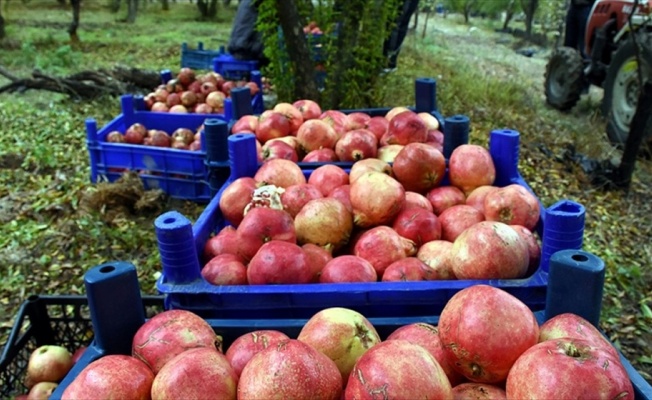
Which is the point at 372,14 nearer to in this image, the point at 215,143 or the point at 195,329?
the point at 215,143

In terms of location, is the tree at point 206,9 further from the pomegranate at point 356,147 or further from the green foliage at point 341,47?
the pomegranate at point 356,147

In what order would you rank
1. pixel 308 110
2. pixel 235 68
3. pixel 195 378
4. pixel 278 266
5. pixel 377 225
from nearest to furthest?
1. pixel 195 378
2. pixel 278 266
3. pixel 377 225
4. pixel 308 110
5. pixel 235 68

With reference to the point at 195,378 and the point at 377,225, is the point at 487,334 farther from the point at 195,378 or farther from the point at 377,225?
the point at 377,225

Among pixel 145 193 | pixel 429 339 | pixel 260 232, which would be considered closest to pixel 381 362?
pixel 429 339

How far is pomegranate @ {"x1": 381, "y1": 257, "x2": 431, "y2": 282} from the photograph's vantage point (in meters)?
2.09

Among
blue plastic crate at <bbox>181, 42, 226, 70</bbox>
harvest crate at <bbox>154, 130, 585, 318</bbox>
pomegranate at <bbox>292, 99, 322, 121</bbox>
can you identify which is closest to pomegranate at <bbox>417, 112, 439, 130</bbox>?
pomegranate at <bbox>292, 99, 322, 121</bbox>

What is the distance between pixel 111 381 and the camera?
4.69ft

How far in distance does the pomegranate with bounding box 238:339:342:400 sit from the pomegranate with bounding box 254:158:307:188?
147cm

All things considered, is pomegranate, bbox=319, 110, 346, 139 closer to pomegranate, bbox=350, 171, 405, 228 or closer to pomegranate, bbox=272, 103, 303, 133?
pomegranate, bbox=272, 103, 303, 133

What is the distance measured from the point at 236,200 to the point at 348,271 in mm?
788

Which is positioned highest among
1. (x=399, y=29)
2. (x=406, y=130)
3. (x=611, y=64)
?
(x=399, y=29)

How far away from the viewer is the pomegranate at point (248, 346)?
1.58m

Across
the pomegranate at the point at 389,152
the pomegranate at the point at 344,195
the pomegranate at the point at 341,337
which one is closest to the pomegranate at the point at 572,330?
the pomegranate at the point at 341,337

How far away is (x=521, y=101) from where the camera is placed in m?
8.56
